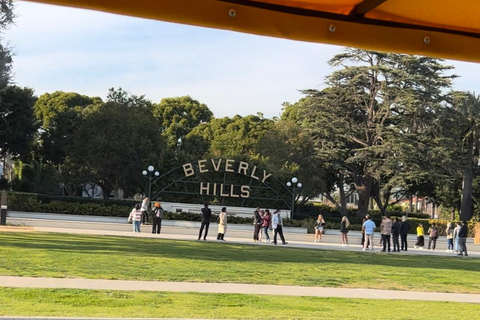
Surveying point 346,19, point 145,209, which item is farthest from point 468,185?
point 346,19

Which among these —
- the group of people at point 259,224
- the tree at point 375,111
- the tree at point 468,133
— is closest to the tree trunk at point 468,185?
the tree at point 468,133

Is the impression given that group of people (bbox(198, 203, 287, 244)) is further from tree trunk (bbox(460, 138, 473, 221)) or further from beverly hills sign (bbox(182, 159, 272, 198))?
tree trunk (bbox(460, 138, 473, 221))

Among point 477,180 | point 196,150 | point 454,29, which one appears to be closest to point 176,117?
point 196,150

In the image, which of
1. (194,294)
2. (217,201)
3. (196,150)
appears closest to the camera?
(194,294)

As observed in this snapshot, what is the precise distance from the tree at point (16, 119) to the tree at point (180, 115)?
25.4 m

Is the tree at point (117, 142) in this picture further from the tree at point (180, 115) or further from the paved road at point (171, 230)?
the tree at point (180, 115)

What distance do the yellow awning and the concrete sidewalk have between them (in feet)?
30.8

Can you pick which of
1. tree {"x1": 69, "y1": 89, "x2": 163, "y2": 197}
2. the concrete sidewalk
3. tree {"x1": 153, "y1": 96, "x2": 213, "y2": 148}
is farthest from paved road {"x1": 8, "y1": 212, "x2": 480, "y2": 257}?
tree {"x1": 153, "y1": 96, "x2": 213, "y2": 148}

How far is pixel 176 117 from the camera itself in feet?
264

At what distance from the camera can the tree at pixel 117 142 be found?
5269cm

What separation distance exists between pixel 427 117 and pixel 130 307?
43761 millimetres

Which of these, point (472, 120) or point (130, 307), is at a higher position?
point (472, 120)

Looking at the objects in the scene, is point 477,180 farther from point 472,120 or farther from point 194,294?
point 194,294

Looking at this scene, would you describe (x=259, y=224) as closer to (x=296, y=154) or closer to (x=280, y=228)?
(x=280, y=228)
